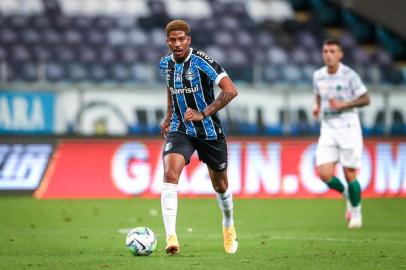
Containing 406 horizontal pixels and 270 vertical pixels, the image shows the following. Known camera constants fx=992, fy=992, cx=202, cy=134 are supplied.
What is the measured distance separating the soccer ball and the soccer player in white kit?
16.5ft

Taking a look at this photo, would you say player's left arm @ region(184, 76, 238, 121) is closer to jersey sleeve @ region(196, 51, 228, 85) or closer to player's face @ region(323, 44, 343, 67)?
jersey sleeve @ region(196, 51, 228, 85)

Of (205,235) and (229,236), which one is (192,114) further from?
(205,235)

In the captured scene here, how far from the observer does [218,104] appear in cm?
940

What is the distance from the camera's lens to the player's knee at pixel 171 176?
30.5 feet

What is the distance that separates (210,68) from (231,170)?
990 centimetres

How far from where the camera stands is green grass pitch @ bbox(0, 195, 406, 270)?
8773mm

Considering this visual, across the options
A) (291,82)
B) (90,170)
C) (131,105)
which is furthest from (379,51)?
(90,170)

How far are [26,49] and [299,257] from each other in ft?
50.7

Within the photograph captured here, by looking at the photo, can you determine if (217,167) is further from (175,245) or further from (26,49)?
(26,49)

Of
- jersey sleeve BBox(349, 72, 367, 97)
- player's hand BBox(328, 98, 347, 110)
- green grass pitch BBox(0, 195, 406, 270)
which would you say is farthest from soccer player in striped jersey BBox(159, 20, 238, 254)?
jersey sleeve BBox(349, 72, 367, 97)

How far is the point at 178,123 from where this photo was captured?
32.0 feet

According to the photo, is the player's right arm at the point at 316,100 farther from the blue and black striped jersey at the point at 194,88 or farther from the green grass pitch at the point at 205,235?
the blue and black striped jersey at the point at 194,88

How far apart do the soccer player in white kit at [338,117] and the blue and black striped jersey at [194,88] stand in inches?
167

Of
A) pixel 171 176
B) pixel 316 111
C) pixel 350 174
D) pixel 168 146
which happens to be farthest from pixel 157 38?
pixel 171 176
